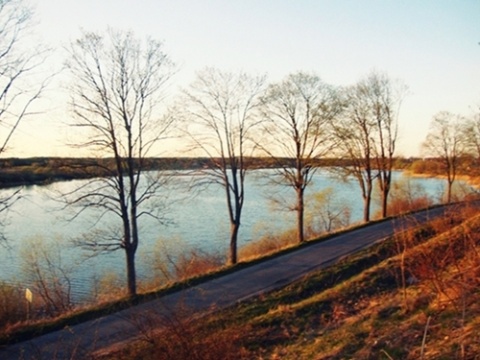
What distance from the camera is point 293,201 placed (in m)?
36.4

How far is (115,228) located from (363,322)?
59.1 feet

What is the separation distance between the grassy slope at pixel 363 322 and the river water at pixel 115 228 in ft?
25.7

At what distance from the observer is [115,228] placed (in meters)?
24.2

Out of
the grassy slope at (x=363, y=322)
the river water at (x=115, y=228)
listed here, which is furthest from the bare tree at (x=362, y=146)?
the grassy slope at (x=363, y=322)

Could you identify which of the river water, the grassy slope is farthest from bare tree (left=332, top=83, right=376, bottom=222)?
the grassy slope

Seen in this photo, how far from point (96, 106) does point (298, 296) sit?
9.51m

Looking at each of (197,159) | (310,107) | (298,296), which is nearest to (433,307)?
(298,296)

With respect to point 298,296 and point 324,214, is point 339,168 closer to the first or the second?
point 324,214

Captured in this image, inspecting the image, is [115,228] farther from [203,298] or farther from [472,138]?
[472,138]

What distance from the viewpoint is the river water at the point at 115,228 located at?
844 inches

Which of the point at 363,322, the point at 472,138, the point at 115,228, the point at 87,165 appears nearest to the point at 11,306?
the point at 87,165

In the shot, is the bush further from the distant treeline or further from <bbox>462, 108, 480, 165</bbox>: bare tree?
<bbox>462, 108, 480, 165</bbox>: bare tree

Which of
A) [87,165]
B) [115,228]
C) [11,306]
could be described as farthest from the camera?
[115,228]

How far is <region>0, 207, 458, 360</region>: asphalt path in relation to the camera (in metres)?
9.97
